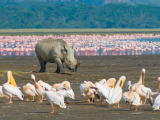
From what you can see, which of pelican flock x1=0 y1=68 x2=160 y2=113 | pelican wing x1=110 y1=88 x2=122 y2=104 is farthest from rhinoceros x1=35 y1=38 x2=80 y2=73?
pelican wing x1=110 y1=88 x2=122 y2=104

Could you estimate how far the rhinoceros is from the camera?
1936 cm

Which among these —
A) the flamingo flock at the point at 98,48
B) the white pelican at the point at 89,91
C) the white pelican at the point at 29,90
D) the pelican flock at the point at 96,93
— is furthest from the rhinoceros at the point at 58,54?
the flamingo flock at the point at 98,48

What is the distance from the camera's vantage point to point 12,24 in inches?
7451

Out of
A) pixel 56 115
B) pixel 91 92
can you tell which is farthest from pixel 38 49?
pixel 56 115

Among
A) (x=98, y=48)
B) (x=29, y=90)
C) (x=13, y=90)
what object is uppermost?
(x=98, y=48)

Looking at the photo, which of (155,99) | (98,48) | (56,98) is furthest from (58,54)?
(98,48)

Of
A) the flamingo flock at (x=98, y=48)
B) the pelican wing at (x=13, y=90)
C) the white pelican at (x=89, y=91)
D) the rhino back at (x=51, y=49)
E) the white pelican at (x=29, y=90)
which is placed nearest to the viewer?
the pelican wing at (x=13, y=90)

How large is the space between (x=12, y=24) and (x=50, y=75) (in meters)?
175

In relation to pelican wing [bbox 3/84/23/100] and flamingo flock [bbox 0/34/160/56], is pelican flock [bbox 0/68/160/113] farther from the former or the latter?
flamingo flock [bbox 0/34/160/56]

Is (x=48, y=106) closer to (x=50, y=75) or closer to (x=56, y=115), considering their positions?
(x=56, y=115)

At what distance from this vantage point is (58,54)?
1941 cm

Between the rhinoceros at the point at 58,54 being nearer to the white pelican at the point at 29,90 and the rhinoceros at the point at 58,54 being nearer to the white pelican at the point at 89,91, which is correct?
the white pelican at the point at 29,90

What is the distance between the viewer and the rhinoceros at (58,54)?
19.4 metres

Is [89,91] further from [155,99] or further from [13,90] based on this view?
[155,99]
